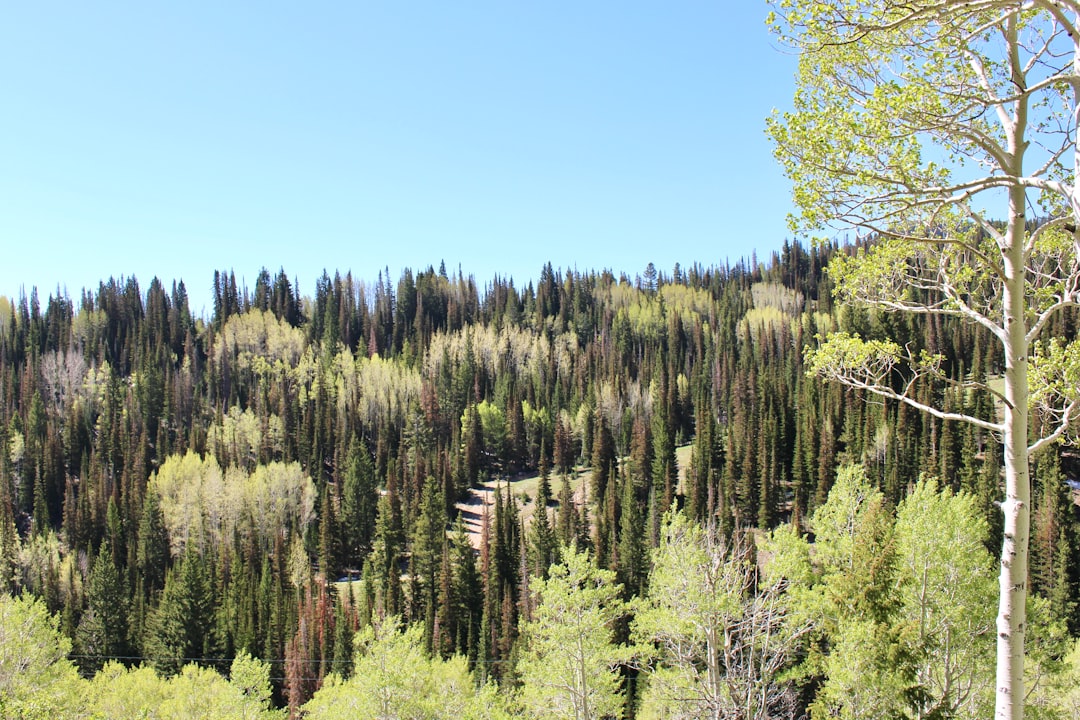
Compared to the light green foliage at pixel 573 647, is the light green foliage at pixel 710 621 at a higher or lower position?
higher

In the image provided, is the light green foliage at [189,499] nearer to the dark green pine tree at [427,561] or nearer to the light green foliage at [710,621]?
the dark green pine tree at [427,561]

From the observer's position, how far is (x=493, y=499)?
316 ft

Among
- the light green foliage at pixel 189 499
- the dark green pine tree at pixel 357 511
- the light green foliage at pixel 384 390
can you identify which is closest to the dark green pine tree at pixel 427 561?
the dark green pine tree at pixel 357 511

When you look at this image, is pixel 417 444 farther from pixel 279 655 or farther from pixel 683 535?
pixel 683 535

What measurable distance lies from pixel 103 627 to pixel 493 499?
1765 inches

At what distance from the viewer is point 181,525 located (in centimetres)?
8694

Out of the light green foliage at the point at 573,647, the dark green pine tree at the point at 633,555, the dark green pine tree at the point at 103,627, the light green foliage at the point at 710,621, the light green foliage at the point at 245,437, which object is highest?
the light green foliage at the point at 710,621

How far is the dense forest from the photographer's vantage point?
825 inches

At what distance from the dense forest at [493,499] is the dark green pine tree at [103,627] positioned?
30 cm

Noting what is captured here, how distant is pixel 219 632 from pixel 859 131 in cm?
6548

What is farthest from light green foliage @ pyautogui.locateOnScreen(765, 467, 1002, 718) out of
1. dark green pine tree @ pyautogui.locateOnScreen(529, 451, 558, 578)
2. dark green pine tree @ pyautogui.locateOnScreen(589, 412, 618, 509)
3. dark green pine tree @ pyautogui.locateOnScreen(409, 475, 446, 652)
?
dark green pine tree @ pyautogui.locateOnScreen(589, 412, 618, 509)

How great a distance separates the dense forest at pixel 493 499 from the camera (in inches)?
825

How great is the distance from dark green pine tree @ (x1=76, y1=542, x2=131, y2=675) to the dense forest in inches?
11.8

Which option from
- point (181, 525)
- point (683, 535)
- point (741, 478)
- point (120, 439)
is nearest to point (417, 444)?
point (181, 525)
